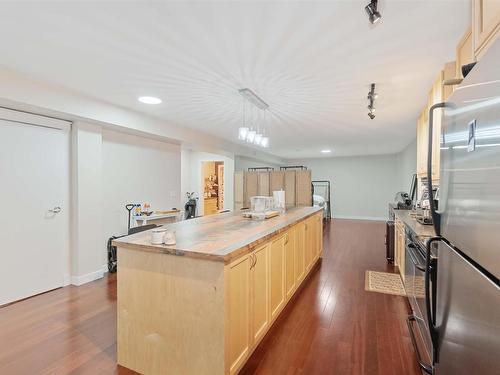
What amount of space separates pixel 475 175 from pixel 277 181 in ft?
16.8

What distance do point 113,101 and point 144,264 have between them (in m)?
2.47

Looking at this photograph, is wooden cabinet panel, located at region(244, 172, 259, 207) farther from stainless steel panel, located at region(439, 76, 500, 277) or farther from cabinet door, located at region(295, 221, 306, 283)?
stainless steel panel, located at region(439, 76, 500, 277)

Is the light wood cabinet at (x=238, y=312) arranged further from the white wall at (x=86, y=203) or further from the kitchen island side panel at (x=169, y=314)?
the white wall at (x=86, y=203)

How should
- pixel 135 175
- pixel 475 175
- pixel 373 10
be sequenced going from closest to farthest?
pixel 475 175
pixel 373 10
pixel 135 175

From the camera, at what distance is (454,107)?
99 centimetres

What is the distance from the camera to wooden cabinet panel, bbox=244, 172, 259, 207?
19.9 feet

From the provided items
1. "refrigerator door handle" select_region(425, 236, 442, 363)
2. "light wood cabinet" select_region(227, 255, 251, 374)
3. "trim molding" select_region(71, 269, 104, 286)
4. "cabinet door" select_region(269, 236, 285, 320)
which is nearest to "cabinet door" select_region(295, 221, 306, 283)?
"cabinet door" select_region(269, 236, 285, 320)

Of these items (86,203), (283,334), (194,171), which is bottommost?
(283,334)

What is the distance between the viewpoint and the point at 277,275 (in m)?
2.44

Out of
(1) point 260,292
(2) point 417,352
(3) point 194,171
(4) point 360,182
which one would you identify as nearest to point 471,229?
(1) point 260,292

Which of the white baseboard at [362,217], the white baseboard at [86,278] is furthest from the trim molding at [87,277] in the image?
the white baseboard at [362,217]

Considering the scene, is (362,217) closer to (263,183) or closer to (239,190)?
(263,183)

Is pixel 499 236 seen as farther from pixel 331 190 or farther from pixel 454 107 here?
pixel 331 190

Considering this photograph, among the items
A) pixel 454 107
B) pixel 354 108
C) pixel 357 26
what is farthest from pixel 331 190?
pixel 454 107
